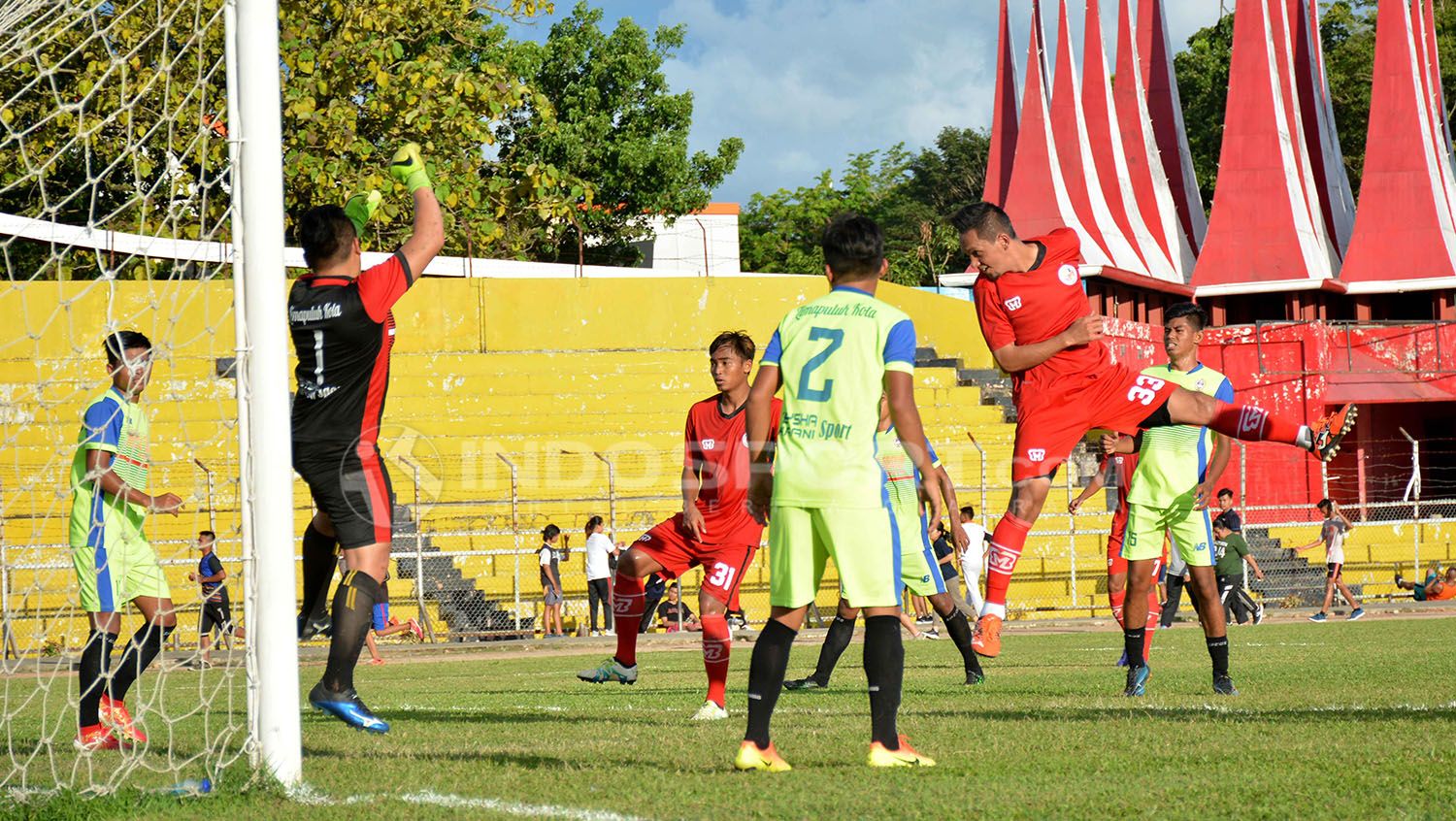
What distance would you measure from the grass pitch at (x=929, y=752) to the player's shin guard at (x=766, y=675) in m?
0.20

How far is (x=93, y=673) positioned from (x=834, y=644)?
4526 millimetres

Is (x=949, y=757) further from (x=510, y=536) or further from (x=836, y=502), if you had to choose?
Result: (x=510, y=536)

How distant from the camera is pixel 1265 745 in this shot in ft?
19.2

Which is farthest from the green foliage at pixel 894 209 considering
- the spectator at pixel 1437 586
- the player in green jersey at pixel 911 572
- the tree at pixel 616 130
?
the player in green jersey at pixel 911 572

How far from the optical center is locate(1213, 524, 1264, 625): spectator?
19.8 m

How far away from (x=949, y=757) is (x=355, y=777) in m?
2.23

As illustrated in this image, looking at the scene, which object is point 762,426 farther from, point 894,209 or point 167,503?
point 894,209

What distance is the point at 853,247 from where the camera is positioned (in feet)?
19.0

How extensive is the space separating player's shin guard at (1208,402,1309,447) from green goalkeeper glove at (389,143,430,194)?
464 centimetres

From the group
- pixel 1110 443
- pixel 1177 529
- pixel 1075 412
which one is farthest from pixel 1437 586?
pixel 1075 412

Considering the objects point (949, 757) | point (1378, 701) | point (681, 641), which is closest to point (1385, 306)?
point (681, 641)

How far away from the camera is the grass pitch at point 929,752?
471cm

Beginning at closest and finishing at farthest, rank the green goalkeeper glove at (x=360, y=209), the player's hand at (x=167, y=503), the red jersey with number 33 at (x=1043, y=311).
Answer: the green goalkeeper glove at (x=360, y=209) → the player's hand at (x=167, y=503) → the red jersey with number 33 at (x=1043, y=311)

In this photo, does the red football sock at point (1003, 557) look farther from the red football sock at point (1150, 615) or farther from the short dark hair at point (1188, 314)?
the short dark hair at point (1188, 314)
